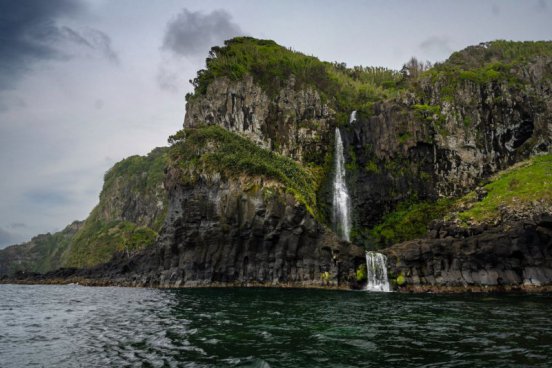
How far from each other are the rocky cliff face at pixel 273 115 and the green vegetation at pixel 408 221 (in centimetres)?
2109

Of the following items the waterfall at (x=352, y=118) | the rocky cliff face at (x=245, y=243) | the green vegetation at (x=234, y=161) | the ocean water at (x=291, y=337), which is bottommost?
the ocean water at (x=291, y=337)

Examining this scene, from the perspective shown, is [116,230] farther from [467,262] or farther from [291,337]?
[291,337]

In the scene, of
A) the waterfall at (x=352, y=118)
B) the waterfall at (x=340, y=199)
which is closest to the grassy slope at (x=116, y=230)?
the waterfall at (x=340, y=199)

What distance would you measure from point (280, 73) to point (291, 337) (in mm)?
84812

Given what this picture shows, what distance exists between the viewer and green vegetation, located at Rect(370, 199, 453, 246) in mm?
73750

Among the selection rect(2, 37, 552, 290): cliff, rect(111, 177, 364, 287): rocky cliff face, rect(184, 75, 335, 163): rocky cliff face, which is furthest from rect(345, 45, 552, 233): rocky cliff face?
rect(111, 177, 364, 287): rocky cliff face

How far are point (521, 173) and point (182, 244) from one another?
63.7 meters

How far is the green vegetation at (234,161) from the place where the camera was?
74312 millimetres

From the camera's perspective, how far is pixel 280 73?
97188 millimetres

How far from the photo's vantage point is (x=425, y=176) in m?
79.7

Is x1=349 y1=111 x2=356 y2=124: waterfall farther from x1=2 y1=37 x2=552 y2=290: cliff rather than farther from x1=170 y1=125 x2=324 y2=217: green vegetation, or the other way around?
x1=170 y1=125 x2=324 y2=217: green vegetation

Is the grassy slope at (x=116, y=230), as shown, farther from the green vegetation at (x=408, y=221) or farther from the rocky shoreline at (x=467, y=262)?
the rocky shoreline at (x=467, y=262)

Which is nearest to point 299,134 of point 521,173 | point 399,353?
point 521,173

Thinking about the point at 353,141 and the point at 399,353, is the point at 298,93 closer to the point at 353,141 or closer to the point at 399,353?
the point at 353,141
